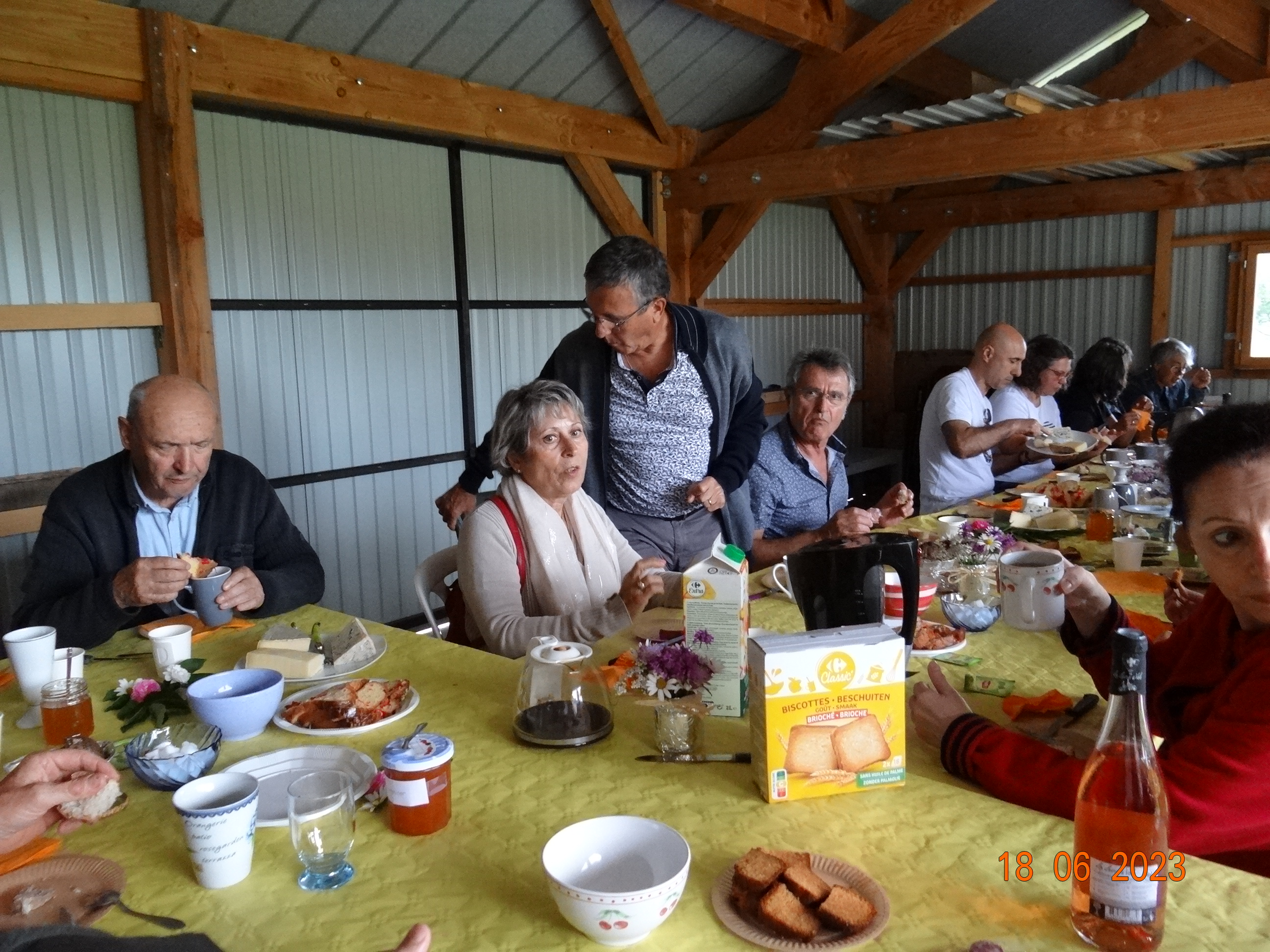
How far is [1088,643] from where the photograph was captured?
63.8 inches

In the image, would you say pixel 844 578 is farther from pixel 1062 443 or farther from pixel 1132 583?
pixel 1062 443

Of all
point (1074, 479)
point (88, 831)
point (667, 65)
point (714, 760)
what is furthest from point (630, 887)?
point (667, 65)

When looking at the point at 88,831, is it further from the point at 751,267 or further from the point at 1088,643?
the point at 751,267

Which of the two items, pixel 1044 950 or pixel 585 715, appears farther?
pixel 585 715

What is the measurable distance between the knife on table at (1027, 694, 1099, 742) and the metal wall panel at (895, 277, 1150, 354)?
7899mm

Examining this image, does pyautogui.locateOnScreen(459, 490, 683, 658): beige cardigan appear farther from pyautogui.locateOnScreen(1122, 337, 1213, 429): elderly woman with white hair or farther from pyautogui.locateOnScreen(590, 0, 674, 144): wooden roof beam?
pyautogui.locateOnScreen(1122, 337, 1213, 429): elderly woman with white hair

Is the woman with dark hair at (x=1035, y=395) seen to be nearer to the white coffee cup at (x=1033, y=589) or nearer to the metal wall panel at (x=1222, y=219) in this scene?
the white coffee cup at (x=1033, y=589)

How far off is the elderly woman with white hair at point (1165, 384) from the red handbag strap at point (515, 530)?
5224 millimetres

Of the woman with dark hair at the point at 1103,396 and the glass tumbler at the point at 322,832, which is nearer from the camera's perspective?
the glass tumbler at the point at 322,832

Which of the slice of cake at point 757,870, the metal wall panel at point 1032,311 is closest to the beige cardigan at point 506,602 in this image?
the slice of cake at point 757,870

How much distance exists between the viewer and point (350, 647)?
6.07 feet

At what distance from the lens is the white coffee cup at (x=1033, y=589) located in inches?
70.0

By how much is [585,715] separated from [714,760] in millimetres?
233

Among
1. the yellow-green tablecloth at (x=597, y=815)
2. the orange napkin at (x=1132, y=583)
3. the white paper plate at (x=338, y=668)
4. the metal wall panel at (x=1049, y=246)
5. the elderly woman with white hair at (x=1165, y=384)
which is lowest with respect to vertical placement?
the yellow-green tablecloth at (x=597, y=815)
